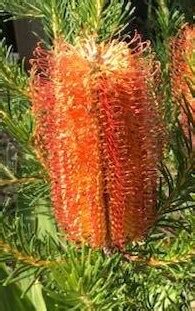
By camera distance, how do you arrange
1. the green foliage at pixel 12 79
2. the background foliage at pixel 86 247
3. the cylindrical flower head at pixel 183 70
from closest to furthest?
the background foliage at pixel 86 247
the cylindrical flower head at pixel 183 70
the green foliage at pixel 12 79

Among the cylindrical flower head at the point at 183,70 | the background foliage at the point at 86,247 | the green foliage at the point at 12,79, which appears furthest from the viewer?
the green foliage at the point at 12,79

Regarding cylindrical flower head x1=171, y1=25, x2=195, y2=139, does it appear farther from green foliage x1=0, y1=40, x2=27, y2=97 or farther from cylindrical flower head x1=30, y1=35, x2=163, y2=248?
green foliage x1=0, y1=40, x2=27, y2=97

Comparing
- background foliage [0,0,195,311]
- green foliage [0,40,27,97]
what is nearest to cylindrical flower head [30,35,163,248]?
background foliage [0,0,195,311]

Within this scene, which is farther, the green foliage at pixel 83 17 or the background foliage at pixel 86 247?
the green foliage at pixel 83 17

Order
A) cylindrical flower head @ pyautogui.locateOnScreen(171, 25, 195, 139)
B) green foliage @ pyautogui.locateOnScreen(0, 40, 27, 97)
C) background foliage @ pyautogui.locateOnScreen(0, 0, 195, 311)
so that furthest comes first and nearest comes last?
green foliage @ pyautogui.locateOnScreen(0, 40, 27, 97), cylindrical flower head @ pyautogui.locateOnScreen(171, 25, 195, 139), background foliage @ pyautogui.locateOnScreen(0, 0, 195, 311)

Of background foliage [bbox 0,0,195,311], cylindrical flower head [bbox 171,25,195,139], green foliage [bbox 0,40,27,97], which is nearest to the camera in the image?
background foliage [bbox 0,0,195,311]

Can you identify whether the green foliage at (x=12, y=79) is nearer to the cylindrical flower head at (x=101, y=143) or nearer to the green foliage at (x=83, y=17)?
the green foliage at (x=83, y=17)

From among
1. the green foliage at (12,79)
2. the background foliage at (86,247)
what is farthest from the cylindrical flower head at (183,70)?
the green foliage at (12,79)
